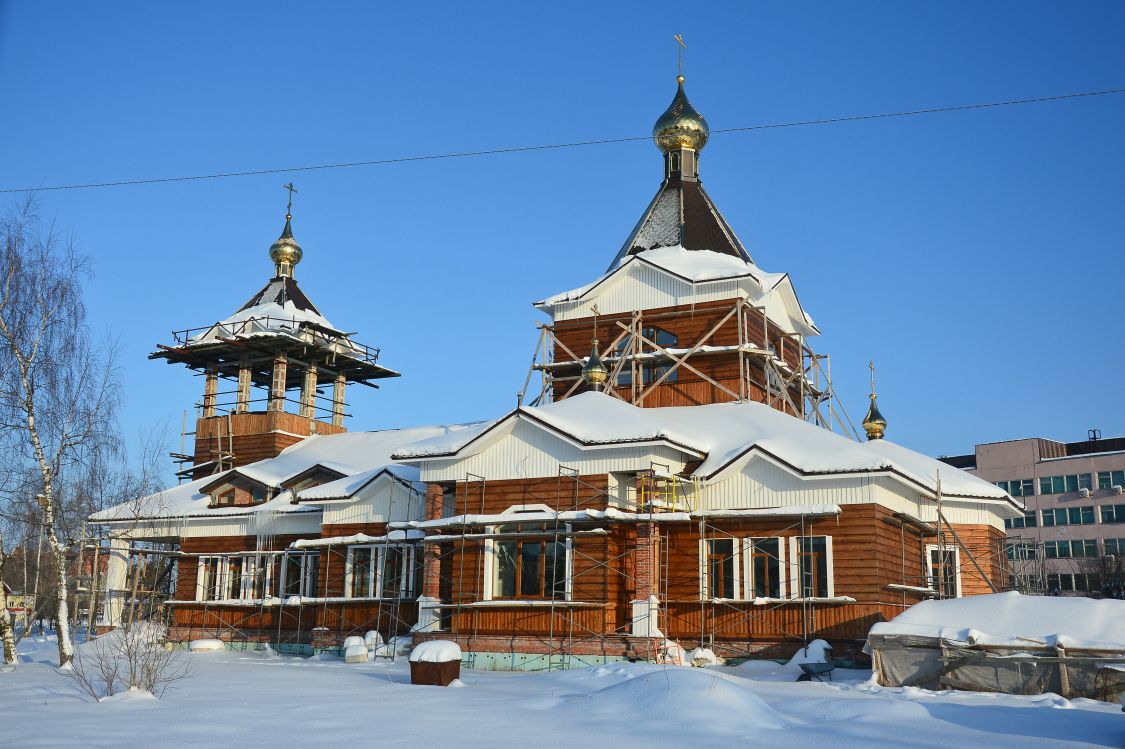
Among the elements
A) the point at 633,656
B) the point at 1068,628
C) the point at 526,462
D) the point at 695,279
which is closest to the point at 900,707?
the point at 1068,628

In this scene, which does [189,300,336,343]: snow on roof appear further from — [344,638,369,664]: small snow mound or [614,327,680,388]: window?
[344,638,369,664]: small snow mound

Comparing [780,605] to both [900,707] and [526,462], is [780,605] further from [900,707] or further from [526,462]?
[900,707]

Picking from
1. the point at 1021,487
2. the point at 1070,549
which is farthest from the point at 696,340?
the point at 1021,487

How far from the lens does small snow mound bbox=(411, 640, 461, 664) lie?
16.7 meters

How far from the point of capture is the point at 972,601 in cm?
1753

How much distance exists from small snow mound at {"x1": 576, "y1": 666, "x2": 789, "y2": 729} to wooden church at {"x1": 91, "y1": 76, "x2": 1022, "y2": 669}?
6535 mm

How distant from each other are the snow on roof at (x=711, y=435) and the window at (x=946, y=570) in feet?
4.70

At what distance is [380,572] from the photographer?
2564 cm

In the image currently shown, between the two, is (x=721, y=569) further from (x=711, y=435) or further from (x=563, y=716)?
(x=563, y=716)

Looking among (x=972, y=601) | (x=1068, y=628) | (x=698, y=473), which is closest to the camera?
(x=1068, y=628)

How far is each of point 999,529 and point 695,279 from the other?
998 centimetres

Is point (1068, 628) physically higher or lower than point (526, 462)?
lower

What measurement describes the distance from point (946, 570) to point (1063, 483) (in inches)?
1685

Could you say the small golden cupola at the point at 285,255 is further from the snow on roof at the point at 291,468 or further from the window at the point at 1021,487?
the window at the point at 1021,487
